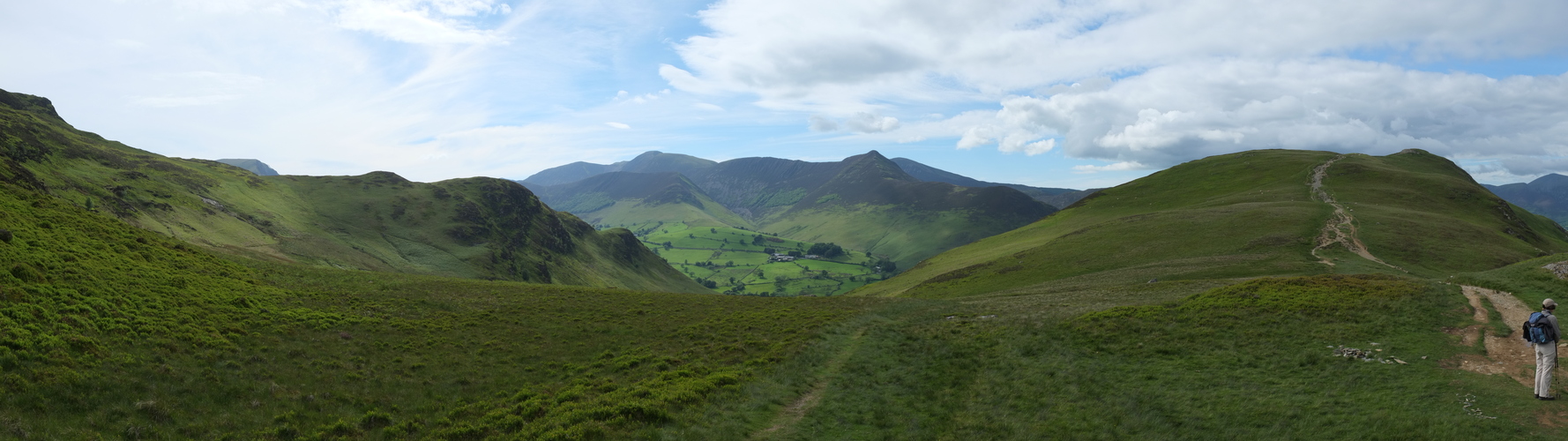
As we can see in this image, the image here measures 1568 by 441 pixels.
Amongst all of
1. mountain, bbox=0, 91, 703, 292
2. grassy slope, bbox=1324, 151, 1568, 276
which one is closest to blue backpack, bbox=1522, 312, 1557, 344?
grassy slope, bbox=1324, 151, 1568, 276

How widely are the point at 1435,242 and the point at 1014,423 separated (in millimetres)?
85027

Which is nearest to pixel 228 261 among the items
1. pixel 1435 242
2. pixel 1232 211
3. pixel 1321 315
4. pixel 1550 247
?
pixel 1321 315

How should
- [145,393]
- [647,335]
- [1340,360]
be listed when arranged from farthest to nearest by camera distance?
[647,335] → [1340,360] → [145,393]

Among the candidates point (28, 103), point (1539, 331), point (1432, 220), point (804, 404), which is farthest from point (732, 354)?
point (28, 103)

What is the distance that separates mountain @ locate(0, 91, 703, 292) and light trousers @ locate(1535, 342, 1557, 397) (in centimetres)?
9362

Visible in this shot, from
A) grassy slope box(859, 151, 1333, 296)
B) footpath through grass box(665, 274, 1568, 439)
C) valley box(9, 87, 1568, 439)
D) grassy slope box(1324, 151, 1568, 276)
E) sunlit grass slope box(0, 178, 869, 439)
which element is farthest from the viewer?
grassy slope box(859, 151, 1333, 296)

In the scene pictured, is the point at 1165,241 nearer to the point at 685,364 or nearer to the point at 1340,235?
the point at 1340,235

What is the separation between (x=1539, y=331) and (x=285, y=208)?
171 metres

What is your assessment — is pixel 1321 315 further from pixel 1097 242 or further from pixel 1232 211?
pixel 1232 211

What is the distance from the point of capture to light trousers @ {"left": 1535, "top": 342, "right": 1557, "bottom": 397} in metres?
18.3

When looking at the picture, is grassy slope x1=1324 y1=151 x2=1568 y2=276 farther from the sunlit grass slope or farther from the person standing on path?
the sunlit grass slope

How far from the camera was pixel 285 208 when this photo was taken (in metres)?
127

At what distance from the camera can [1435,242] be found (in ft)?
232

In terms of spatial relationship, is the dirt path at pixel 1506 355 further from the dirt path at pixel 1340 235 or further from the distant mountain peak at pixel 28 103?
the distant mountain peak at pixel 28 103
